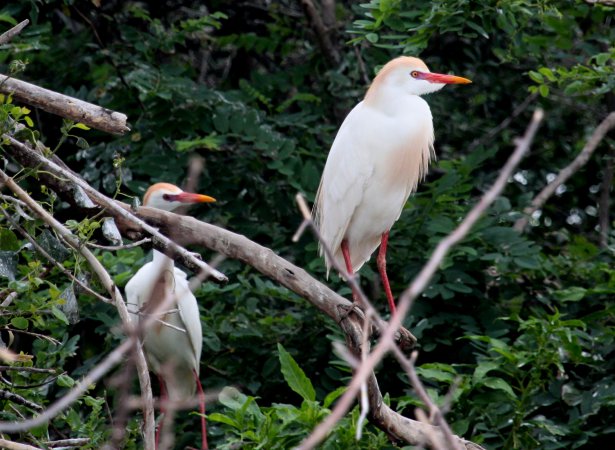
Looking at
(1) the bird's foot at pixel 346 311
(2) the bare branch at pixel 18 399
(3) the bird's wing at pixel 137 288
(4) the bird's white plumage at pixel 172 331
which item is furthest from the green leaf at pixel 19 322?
(3) the bird's wing at pixel 137 288

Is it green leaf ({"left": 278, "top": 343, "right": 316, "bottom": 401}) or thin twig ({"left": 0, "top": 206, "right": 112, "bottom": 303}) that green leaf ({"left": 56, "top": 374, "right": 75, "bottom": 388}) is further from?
green leaf ({"left": 278, "top": 343, "right": 316, "bottom": 401})

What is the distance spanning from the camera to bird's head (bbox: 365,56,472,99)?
3.48 metres

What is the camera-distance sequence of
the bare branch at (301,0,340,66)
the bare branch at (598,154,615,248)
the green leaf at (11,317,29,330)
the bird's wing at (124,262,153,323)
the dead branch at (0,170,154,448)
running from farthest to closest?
the bare branch at (598,154,615,248) → the bare branch at (301,0,340,66) → the bird's wing at (124,262,153,323) → the green leaf at (11,317,29,330) → the dead branch at (0,170,154,448)

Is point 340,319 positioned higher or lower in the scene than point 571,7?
lower

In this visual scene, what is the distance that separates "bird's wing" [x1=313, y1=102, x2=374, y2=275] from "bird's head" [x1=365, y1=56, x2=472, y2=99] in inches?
5.1

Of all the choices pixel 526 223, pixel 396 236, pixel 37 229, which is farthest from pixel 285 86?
pixel 37 229

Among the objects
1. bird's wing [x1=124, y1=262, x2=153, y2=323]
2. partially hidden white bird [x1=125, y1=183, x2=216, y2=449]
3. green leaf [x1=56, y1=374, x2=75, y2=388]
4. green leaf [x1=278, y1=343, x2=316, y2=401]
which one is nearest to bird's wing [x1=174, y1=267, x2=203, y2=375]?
partially hidden white bird [x1=125, y1=183, x2=216, y2=449]

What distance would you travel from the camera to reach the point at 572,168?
11.9 ft

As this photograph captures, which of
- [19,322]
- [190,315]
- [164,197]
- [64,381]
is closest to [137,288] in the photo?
[190,315]

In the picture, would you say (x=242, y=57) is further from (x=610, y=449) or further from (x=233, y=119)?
(x=610, y=449)

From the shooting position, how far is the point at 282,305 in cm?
466

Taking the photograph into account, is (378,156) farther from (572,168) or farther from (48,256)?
(48,256)

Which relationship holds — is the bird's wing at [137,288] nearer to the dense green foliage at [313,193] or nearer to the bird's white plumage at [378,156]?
the dense green foliage at [313,193]

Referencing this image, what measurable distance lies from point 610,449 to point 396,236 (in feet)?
4.03
